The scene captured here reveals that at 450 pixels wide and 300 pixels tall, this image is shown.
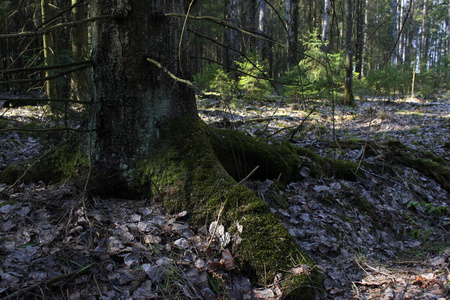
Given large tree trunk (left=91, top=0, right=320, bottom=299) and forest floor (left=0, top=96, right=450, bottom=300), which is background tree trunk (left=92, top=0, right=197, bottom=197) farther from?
forest floor (left=0, top=96, right=450, bottom=300)

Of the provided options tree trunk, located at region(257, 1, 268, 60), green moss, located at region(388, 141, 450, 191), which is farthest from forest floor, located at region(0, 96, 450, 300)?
tree trunk, located at region(257, 1, 268, 60)

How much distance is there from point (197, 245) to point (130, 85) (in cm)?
157

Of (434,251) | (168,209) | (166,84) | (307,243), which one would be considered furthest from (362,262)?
(166,84)

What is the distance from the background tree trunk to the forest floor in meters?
0.41

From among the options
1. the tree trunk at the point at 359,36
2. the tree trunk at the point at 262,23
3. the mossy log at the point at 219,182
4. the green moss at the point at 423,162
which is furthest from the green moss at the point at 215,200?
the tree trunk at the point at 262,23

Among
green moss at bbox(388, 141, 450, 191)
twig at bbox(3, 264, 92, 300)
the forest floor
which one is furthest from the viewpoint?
green moss at bbox(388, 141, 450, 191)

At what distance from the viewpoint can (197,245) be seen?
237cm

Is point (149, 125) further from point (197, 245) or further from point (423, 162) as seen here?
point (423, 162)

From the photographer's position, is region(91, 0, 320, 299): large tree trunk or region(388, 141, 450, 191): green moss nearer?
region(91, 0, 320, 299): large tree trunk

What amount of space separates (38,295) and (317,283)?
5.80 feet

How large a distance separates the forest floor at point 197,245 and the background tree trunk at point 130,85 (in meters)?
0.41

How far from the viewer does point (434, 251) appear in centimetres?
285

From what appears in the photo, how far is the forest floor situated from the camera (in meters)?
1.96

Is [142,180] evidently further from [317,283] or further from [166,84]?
[317,283]
